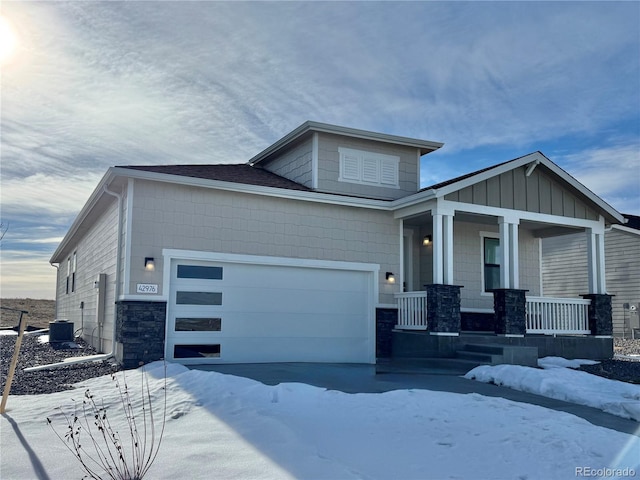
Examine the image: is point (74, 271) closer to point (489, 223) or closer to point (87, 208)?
point (87, 208)

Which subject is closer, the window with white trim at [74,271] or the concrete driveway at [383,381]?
the concrete driveway at [383,381]

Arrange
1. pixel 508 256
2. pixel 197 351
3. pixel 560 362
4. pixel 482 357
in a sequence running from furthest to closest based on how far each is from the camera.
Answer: pixel 508 256
pixel 560 362
pixel 197 351
pixel 482 357

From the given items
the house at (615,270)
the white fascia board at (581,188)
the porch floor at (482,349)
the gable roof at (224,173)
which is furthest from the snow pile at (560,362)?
the house at (615,270)

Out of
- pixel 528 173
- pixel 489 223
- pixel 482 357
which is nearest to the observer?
pixel 482 357

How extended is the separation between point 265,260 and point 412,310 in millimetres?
3366

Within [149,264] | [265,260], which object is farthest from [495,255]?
[149,264]

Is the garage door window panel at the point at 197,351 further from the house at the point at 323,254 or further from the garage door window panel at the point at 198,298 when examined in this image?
the garage door window panel at the point at 198,298

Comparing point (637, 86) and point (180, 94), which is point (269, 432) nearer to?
point (180, 94)

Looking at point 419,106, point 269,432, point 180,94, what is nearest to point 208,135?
point 180,94

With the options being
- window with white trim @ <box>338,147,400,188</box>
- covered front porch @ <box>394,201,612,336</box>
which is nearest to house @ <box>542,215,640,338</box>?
covered front porch @ <box>394,201,612,336</box>

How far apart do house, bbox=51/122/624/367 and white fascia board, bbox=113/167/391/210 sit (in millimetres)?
24

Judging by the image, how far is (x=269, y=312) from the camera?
1142 cm

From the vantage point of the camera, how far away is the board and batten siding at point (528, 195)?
481 inches

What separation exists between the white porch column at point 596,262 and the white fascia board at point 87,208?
10.8 metres
